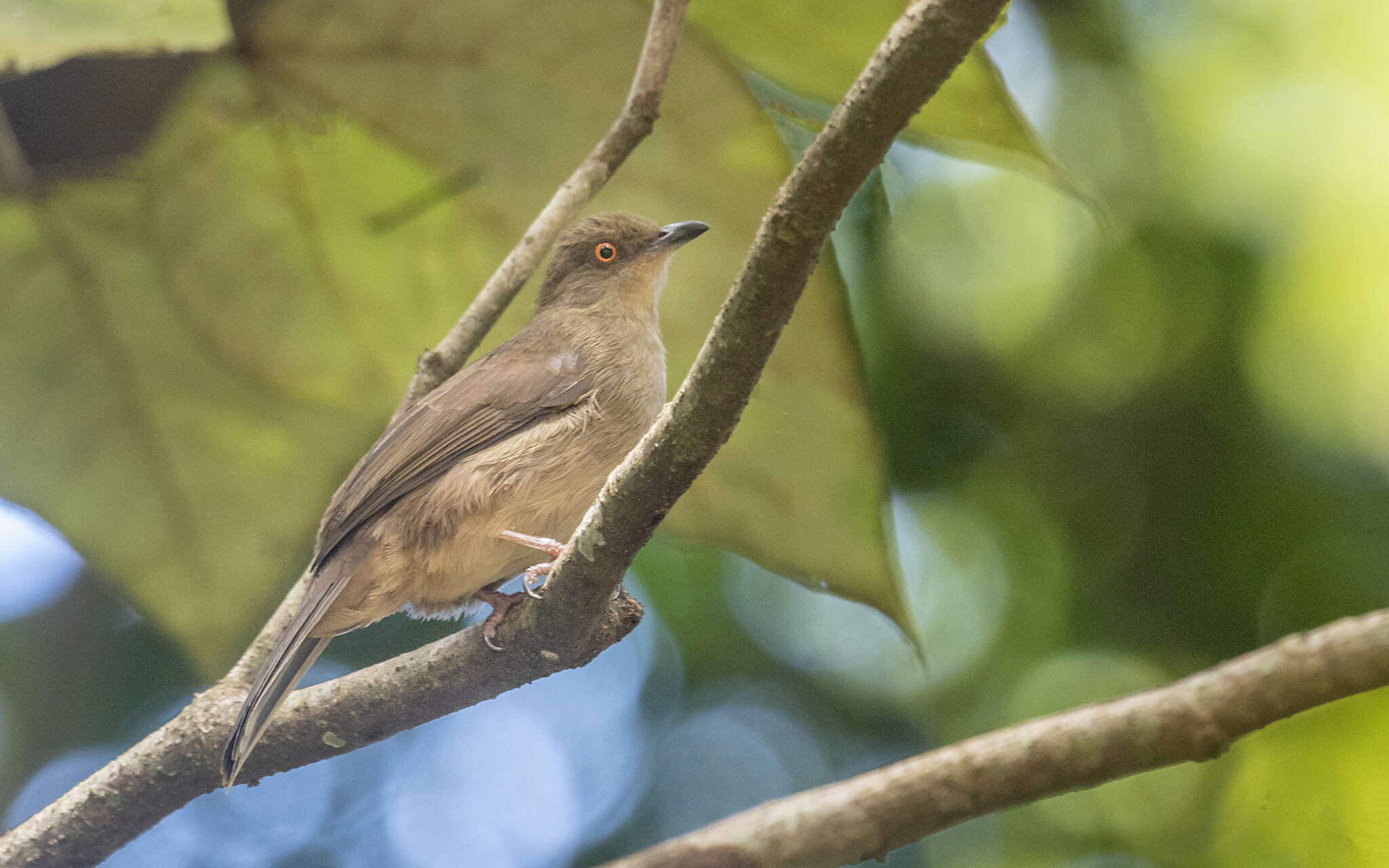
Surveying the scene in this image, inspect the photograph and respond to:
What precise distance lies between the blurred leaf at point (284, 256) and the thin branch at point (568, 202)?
13cm

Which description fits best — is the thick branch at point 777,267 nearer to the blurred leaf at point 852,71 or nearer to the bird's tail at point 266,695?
the bird's tail at point 266,695

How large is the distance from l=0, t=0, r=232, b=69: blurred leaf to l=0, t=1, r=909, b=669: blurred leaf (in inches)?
10.6

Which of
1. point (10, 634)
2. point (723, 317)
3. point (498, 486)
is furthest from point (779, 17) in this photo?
point (10, 634)

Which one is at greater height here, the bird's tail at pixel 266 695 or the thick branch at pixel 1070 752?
the thick branch at pixel 1070 752

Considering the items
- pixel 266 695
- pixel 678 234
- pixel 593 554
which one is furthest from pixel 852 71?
pixel 266 695

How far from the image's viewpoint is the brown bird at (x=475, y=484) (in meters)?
1.66

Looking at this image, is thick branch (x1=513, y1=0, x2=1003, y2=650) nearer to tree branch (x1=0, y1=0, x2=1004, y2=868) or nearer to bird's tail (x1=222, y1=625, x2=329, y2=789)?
tree branch (x1=0, y1=0, x2=1004, y2=868)

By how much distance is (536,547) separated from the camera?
1638 millimetres

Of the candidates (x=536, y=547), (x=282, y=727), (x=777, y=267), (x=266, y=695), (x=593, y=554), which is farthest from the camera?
(x=536, y=547)

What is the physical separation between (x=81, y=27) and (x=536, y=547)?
1027 mm

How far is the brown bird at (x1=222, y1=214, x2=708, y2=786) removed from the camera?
5.45 feet

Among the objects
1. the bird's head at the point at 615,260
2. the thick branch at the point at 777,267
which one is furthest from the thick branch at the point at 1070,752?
the bird's head at the point at 615,260

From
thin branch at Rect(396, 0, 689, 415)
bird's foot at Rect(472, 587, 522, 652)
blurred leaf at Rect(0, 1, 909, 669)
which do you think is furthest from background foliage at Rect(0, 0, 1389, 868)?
bird's foot at Rect(472, 587, 522, 652)

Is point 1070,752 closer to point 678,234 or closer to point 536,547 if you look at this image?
point 536,547
